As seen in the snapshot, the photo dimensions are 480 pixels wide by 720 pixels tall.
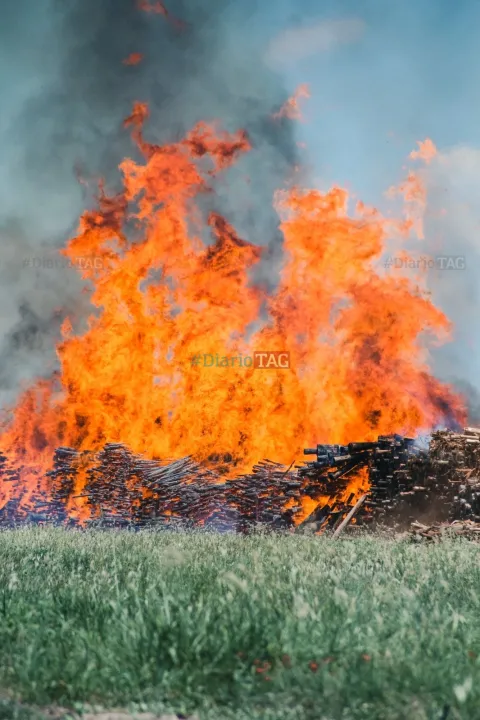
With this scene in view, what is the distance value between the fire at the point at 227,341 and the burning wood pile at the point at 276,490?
1.35ft

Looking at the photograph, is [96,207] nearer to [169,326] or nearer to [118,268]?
[118,268]

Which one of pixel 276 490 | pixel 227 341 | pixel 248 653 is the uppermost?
pixel 227 341

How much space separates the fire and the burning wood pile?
1.35 feet

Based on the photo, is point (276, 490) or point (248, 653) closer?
point (248, 653)

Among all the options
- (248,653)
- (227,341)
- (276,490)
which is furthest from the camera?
(227,341)

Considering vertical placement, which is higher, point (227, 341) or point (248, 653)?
point (227, 341)

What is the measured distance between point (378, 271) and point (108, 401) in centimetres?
757

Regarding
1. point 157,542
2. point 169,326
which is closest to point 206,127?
point 169,326

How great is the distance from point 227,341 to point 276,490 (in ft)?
13.5

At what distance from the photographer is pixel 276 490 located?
16688 mm

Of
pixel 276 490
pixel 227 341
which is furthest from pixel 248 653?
pixel 227 341

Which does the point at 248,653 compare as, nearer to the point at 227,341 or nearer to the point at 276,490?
the point at 276,490

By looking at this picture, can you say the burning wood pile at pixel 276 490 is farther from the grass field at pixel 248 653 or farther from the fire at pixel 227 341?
the grass field at pixel 248 653

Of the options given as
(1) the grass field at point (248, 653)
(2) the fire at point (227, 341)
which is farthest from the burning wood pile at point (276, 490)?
(1) the grass field at point (248, 653)
